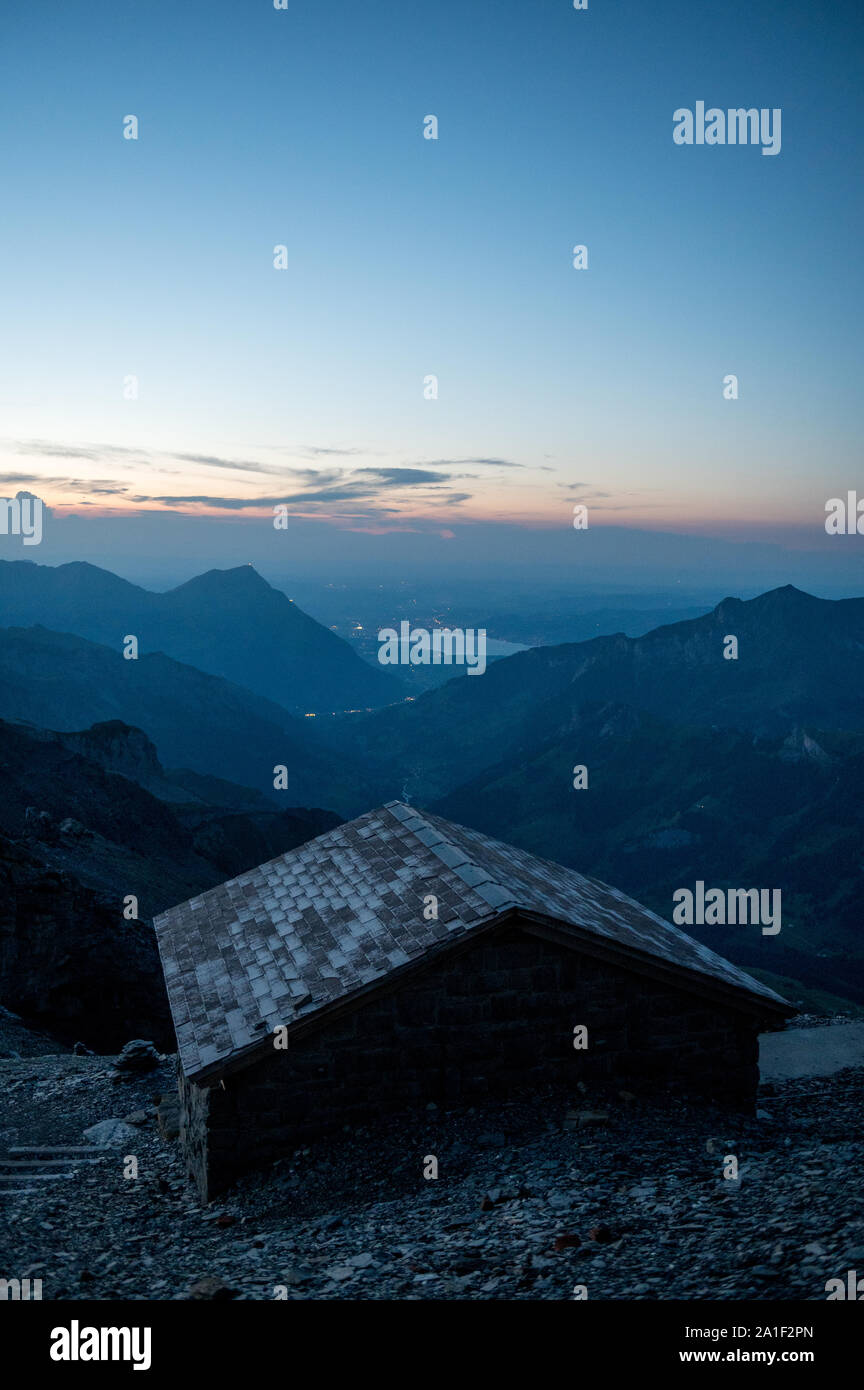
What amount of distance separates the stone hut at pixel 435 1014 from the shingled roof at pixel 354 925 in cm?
4

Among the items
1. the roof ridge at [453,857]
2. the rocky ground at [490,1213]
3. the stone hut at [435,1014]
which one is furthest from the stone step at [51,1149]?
the roof ridge at [453,857]

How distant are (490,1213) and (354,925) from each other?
4630 millimetres

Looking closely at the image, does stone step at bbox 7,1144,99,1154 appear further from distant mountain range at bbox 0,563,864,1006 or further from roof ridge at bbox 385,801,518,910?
distant mountain range at bbox 0,563,864,1006

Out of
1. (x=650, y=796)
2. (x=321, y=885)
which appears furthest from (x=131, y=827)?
(x=650, y=796)

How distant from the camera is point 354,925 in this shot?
1366 centimetres

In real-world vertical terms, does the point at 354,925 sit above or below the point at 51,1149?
above

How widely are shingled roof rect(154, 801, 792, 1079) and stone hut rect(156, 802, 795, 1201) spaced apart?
0.04 meters

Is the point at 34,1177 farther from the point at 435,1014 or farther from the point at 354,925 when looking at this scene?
the point at 435,1014

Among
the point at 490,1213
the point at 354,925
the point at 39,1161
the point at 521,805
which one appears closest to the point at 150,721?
the point at 521,805

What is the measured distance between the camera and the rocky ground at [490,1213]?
821 cm

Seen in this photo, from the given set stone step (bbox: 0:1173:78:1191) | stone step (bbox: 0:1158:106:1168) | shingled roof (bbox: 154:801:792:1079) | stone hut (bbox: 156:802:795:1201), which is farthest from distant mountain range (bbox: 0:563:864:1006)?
stone hut (bbox: 156:802:795:1201)

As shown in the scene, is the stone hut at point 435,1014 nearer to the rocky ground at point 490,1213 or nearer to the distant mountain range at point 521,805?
the rocky ground at point 490,1213
